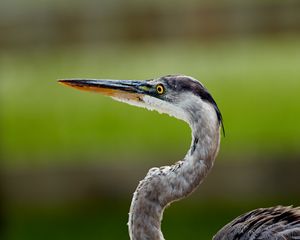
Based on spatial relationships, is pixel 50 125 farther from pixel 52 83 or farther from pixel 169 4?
pixel 169 4

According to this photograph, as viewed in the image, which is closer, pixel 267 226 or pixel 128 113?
pixel 267 226

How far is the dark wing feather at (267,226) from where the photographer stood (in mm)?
4680

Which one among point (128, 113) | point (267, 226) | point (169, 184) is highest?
point (169, 184)

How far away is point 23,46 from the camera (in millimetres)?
12141

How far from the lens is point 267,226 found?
471 cm

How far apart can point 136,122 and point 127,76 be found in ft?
3.07

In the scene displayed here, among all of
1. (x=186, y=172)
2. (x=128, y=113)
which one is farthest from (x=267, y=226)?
(x=128, y=113)

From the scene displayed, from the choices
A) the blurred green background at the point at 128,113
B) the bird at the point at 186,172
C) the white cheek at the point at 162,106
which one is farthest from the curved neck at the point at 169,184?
the blurred green background at the point at 128,113

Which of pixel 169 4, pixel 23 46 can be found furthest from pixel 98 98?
pixel 169 4

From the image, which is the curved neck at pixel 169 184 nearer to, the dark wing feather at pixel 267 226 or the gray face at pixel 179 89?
the gray face at pixel 179 89

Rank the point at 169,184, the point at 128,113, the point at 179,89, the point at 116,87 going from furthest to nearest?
the point at 128,113 → the point at 116,87 → the point at 179,89 → the point at 169,184

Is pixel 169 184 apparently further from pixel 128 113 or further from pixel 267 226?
pixel 128 113

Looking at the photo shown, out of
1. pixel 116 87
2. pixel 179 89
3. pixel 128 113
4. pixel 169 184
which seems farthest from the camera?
pixel 128 113

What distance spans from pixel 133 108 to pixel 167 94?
6.43 meters
